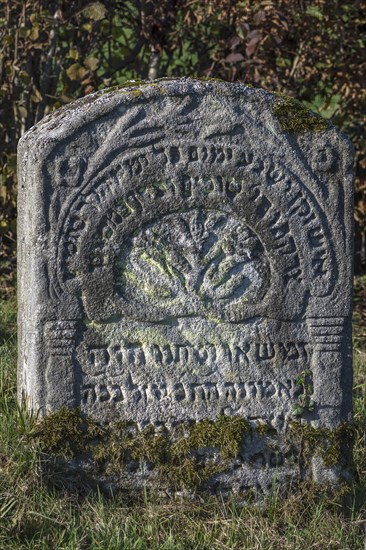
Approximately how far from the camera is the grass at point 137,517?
3.16 metres

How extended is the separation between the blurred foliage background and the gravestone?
2.42 metres

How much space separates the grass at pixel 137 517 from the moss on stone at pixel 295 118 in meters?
1.43

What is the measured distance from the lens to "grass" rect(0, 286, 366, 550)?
316cm

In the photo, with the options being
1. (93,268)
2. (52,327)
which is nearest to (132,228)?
(93,268)

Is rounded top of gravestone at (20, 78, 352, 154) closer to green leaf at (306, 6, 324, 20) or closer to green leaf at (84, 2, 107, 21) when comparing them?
green leaf at (84, 2, 107, 21)

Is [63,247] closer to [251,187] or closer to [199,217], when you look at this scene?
[199,217]

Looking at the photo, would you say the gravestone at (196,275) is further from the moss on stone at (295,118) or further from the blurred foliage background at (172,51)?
the blurred foliage background at (172,51)

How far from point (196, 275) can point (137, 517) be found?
3.13ft

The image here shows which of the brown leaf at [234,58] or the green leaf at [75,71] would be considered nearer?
the green leaf at [75,71]

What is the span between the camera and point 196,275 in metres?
3.54

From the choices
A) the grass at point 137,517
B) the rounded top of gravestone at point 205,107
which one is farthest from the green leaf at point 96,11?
the grass at point 137,517

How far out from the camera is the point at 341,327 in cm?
361

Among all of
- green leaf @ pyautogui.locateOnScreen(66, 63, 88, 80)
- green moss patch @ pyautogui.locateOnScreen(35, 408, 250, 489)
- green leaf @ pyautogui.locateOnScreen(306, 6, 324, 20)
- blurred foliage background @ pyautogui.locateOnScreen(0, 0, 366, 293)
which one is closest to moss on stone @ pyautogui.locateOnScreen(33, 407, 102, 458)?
green moss patch @ pyautogui.locateOnScreen(35, 408, 250, 489)

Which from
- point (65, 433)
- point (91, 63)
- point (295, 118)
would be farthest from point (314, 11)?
point (65, 433)
